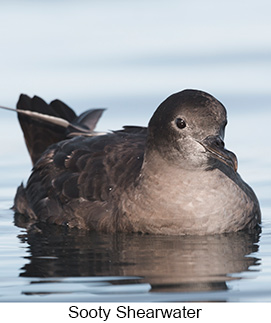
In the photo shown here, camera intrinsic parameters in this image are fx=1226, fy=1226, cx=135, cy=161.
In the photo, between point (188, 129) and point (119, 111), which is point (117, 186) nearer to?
point (188, 129)

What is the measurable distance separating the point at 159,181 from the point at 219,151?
3.39ft

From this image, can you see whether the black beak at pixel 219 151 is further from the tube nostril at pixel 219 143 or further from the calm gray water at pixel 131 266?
the calm gray water at pixel 131 266

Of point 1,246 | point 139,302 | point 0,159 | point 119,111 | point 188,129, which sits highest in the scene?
point 119,111

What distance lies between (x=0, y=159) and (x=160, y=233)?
4262 millimetres

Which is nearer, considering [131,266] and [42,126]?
[131,266]

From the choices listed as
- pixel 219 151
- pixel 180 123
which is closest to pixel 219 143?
pixel 219 151

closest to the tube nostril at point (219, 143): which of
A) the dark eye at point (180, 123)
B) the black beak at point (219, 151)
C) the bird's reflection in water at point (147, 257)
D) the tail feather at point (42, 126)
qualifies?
the black beak at point (219, 151)

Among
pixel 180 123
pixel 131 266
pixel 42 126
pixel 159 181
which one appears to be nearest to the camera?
pixel 131 266

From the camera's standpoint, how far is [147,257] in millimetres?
11773

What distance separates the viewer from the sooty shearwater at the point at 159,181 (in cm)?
1236

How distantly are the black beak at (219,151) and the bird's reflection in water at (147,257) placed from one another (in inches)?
34.2

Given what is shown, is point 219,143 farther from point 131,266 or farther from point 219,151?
point 131,266

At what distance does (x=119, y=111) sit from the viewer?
1780cm

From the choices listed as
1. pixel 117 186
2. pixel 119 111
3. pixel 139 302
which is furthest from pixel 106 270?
pixel 119 111
